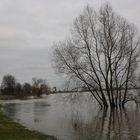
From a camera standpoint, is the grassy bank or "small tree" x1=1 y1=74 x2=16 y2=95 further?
"small tree" x1=1 y1=74 x2=16 y2=95

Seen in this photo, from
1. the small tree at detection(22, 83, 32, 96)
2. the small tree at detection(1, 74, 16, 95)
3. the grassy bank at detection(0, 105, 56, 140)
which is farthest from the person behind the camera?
the small tree at detection(22, 83, 32, 96)

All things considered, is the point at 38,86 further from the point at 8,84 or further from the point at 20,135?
the point at 20,135

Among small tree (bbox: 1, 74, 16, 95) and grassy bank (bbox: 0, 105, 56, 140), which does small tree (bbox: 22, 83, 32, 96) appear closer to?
small tree (bbox: 1, 74, 16, 95)

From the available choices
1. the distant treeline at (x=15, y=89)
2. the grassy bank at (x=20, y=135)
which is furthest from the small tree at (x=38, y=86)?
the grassy bank at (x=20, y=135)

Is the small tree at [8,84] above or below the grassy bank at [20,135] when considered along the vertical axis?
above

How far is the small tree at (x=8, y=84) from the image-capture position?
6580 inches

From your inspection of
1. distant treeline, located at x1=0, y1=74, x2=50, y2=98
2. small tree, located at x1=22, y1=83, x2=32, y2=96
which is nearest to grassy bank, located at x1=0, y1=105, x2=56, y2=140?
distant treeline, located at x1=0, y1=74, x2=50, y2=98

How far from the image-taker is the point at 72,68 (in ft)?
143

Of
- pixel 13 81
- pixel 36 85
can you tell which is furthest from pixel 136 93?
pixel 36 85

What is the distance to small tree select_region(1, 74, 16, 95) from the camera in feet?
548

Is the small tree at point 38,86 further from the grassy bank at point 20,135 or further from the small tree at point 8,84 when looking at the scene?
the grassy bank at point 20,135

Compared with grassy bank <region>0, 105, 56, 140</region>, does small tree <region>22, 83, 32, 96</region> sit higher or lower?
higher

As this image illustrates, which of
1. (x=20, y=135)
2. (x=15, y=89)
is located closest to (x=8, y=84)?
(x=15, y=89)

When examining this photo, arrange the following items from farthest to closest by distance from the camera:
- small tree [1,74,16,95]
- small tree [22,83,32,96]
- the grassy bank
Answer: small tree [22,83,32,96] → small tree [1,74,16,95] → the grassy bank
